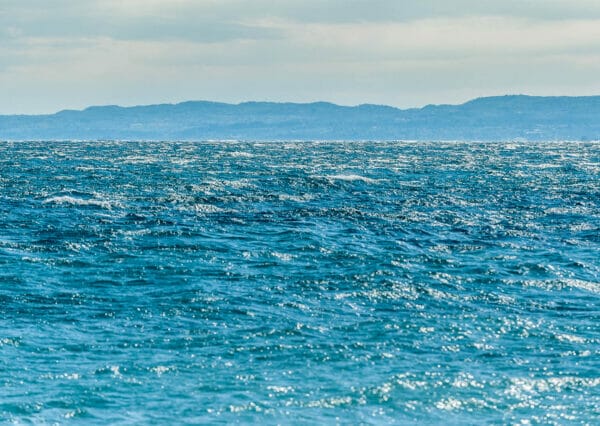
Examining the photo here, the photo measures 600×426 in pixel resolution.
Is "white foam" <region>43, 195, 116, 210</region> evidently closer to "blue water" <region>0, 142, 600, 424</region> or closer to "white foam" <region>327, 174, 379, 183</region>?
"blue water" <region>0, 142, 600, 424</region>

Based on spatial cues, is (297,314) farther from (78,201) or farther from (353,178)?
(353,178)

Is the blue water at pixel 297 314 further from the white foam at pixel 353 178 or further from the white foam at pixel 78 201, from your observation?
the white foam at pixel 353 178

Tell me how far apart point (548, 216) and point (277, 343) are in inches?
1554

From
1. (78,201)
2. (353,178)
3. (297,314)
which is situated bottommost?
(297,314)

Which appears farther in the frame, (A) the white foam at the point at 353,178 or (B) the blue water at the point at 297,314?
(A) the white foam at the point at 353,178

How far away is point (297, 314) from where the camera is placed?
30.6 m

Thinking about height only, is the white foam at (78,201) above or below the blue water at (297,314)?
above

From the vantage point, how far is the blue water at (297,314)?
2170 cm

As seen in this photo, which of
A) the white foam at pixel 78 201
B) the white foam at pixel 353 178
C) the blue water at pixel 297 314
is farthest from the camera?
the white foam at pixel 353 178

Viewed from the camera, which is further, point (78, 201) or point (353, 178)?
point (353, 178)

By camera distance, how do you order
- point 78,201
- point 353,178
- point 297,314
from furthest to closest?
point 353,178 < point 78,201 < point 297,314

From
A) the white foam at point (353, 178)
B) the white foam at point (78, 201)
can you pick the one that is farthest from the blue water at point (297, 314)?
the white foam at point (353, 178)

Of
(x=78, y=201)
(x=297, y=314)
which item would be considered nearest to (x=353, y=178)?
(x=78, y=201)

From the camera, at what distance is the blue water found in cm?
2170
